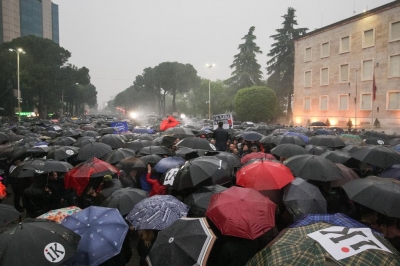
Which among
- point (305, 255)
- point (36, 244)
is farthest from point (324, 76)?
point (36, 244)

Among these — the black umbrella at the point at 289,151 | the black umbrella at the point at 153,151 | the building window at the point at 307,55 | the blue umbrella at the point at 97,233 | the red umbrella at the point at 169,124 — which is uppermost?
the building window at the point at 307,55

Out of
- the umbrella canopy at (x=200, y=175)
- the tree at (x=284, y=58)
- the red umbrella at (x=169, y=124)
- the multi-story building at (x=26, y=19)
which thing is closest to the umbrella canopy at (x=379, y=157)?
the umbrella canopy at (x=200, y=175)

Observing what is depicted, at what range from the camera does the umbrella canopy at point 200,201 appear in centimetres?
439

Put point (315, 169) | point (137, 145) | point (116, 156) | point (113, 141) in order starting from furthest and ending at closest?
point (113, 141)
point (137, 145)
point (116, 156)
point (315, 169)

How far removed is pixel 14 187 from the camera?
7.12 meters

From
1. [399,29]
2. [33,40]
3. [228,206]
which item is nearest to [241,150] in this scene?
[228,206]

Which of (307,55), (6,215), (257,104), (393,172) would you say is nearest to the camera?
(6,215)

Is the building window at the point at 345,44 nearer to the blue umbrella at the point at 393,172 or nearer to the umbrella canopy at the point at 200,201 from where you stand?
the blue umbrella at the point at 393,172

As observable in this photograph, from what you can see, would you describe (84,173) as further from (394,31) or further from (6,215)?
(394,31)

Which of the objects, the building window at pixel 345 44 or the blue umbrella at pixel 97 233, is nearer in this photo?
the blue umbrella at pixel 97 233

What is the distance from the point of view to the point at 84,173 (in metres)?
6.04

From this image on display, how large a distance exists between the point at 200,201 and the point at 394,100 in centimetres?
3396

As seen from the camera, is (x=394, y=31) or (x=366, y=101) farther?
(x=366, y=101)

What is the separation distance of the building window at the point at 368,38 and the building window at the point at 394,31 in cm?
205
